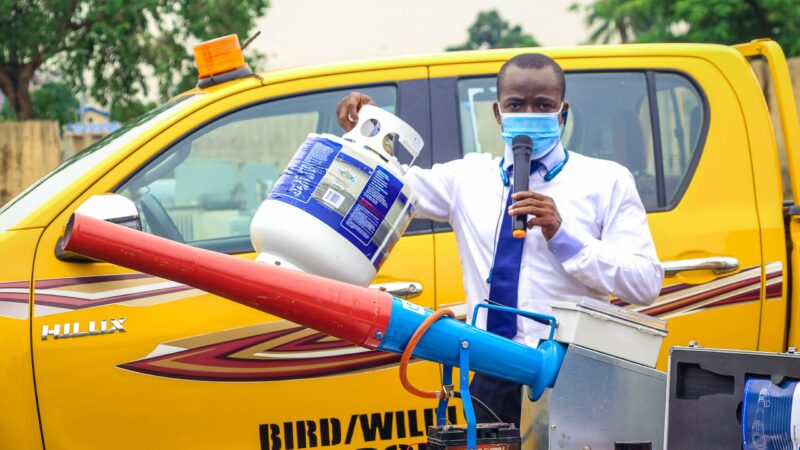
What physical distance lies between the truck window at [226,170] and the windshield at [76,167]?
0.47 ft

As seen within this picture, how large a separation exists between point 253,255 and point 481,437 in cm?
187

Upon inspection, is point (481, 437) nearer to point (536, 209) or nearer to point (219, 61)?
point (536, 209)

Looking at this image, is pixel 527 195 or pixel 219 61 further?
pixel 219 61

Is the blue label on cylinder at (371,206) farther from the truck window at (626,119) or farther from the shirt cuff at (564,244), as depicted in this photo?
the truck window at (626,119)

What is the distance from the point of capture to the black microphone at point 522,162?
294cm

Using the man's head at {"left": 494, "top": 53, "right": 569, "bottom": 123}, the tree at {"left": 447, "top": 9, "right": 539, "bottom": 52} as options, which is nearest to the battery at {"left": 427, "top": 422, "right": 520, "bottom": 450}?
the man's head at {"left": 494, "top": 53, "right": 569, "bottom": 123}

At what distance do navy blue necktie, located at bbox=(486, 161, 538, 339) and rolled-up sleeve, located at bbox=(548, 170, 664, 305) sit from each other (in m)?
0.13

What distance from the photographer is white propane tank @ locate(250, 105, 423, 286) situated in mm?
2846

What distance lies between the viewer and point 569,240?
9.55 ft

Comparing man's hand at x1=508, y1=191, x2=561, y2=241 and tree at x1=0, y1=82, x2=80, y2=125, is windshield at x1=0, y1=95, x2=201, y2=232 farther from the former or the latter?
tree at x1=0, y1=82, x2=80, y2=125

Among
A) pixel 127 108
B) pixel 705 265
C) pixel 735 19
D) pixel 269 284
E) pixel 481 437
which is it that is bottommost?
pixel 481 437

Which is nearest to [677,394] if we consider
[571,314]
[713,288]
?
[571,314]

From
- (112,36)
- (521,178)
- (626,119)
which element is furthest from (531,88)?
(112,36)

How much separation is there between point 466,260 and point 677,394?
0.90 metres
